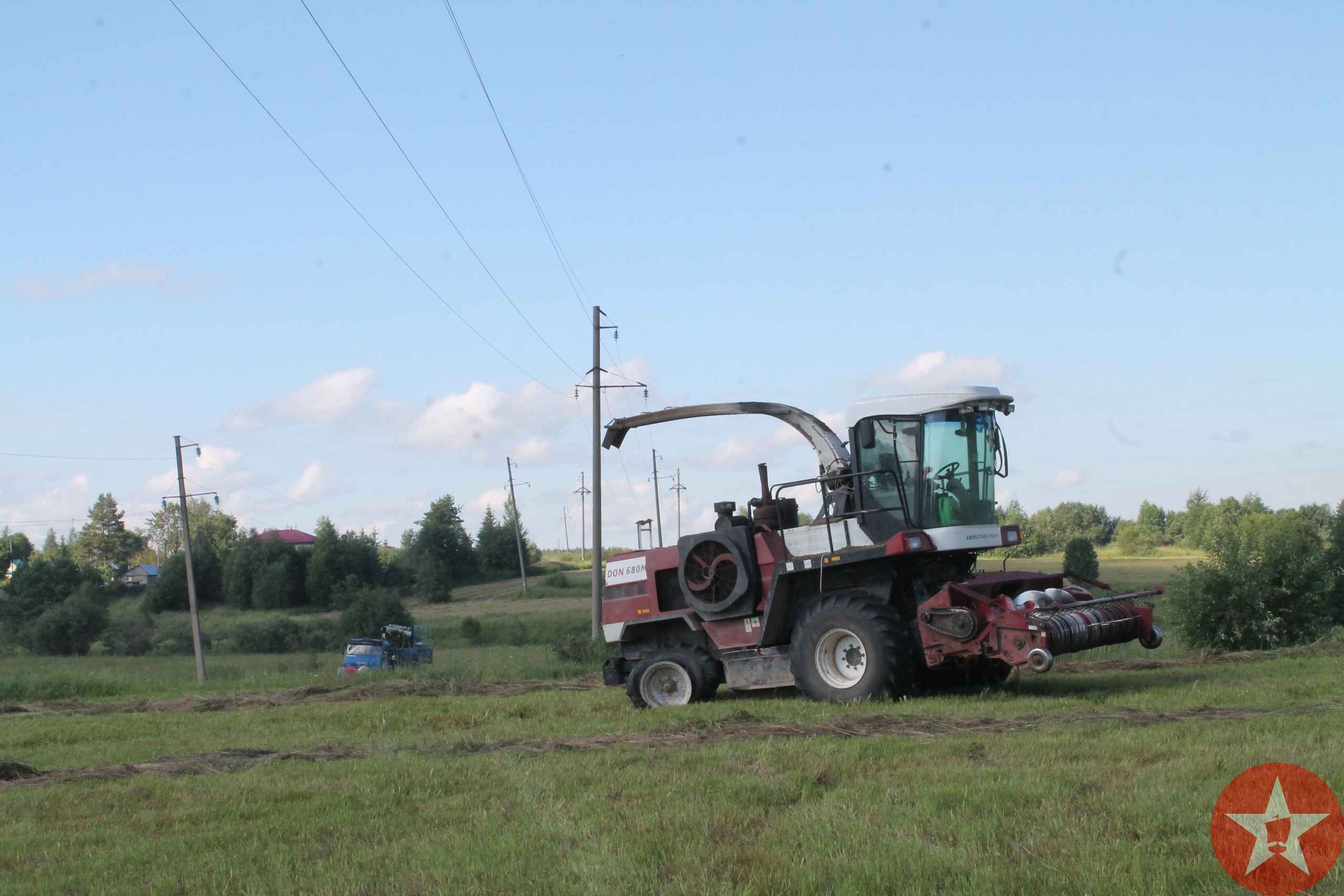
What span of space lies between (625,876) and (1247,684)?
9.36 meters

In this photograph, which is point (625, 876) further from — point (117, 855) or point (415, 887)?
point (117, 855)

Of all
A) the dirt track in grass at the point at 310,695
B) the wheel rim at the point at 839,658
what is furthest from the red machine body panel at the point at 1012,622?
the dirt track in grass at the point at 310,695

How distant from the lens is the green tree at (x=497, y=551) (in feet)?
318

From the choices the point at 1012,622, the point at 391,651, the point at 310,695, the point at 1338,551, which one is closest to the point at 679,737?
the point at 1012,622

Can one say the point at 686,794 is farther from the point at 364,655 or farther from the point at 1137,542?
the point at 1137,542

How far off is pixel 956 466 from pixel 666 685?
15.6 feet

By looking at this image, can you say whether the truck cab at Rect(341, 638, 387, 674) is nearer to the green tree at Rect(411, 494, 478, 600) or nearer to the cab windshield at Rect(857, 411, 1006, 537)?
the cab windshield at Rect(857, 411, 1006, 537)

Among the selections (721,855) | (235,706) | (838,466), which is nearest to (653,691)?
(838,466)

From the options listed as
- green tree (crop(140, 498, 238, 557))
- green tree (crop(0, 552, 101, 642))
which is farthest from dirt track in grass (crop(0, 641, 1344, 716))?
green tree (crop(140, 498, 238, 557))

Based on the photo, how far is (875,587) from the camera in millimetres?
12828

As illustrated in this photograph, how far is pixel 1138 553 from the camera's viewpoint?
8975 cm

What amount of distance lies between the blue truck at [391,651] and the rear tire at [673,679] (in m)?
20.6

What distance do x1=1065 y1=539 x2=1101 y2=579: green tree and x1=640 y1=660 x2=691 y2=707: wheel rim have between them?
A: 42074 mm

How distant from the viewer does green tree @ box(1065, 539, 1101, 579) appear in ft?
175
